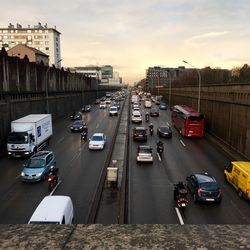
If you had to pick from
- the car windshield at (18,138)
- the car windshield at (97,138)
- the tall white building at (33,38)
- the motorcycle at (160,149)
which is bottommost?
the motorcycle at (160,149)

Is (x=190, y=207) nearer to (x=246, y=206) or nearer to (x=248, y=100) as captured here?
(x=246, y=206)

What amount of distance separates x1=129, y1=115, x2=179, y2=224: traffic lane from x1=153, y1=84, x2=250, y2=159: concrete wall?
8.80 metres

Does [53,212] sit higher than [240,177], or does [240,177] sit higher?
[53,212]

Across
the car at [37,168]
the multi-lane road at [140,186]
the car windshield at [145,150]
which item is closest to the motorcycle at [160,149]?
the multi-lane road at [140,186]

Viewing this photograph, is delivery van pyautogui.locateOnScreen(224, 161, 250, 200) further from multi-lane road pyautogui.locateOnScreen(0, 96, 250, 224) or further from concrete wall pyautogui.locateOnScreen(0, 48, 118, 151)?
concrete wall pyautogui.locateOnScreen(0, 48, 118, 151)

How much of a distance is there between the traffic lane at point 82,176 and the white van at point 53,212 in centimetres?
219

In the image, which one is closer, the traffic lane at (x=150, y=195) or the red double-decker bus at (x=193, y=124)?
the traffic lane at (x=150, y=195)

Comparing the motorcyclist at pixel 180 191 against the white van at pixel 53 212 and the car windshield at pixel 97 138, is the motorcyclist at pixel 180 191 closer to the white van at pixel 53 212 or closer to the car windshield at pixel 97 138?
the white van at pixel 53 212

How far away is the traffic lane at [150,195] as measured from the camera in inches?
621

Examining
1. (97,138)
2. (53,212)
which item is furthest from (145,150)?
(53,212)

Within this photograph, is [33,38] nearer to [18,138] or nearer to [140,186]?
[18,138]

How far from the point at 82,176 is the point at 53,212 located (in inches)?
416

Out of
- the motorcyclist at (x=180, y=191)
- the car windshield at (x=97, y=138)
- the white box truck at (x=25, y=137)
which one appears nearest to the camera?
the motorcyclist at (x=180, y=191)

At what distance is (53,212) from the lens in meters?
12.2
